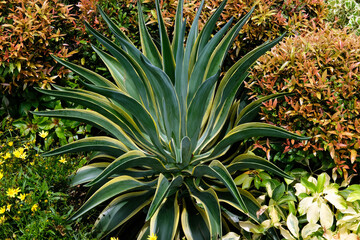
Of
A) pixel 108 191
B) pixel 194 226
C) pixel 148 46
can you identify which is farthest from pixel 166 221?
pixel 148 46

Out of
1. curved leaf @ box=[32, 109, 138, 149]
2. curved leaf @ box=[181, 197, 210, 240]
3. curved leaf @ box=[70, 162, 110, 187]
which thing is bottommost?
curved leaf @ box=[181, 197, 210, 240]

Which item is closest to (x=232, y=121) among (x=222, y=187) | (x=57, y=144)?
(x=222, y=187)

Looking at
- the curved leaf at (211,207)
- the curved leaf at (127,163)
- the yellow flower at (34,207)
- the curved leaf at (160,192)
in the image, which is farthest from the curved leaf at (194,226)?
the yellow flower at (34,207)

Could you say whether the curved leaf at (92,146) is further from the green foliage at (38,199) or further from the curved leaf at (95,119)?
the green foliage at (38,199)

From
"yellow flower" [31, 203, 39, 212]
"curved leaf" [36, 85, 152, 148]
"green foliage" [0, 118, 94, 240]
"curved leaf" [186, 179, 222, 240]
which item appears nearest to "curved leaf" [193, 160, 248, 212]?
"curved leaf" [186, 179, 222, 240]

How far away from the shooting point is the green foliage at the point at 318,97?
213cm

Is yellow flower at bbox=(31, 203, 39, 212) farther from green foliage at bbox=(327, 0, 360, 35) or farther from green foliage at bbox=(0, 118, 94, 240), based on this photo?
green foliage at bbox=(327, 0, 360, 35)

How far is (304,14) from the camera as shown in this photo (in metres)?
3.01

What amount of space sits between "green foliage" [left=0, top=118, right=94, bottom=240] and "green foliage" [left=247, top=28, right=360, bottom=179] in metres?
1.32

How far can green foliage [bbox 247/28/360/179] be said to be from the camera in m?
2.13

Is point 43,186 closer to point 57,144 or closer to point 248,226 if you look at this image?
point 57,144

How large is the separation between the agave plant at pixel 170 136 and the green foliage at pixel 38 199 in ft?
0.49

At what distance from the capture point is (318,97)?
7.02 feet

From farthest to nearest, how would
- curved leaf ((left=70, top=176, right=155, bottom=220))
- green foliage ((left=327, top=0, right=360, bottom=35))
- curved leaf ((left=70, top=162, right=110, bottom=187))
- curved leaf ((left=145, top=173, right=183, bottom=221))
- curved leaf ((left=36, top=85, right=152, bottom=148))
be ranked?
green foliage ((left=327, top=0, right=360, bottom=35)) < curved leaf ((left=70, top=162, right=110, bottom=187)) < curved leaf ((left=36, top=85, right=152, bottom=148)) < curved leaf ((left=70, top=176, right=155, bottom=220)) < curved leaf ((left=145, top=173, right=183, bottom=221))
